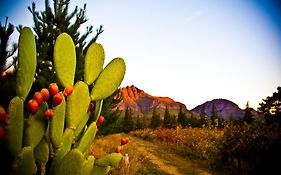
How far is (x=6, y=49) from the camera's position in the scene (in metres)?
4.80

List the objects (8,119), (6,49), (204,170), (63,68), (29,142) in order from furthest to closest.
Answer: (204,170) < (6,49) < (63,68) < (29,142) < (8,119)

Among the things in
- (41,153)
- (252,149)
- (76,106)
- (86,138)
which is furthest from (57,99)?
(252,149)

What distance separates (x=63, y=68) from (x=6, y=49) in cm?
264

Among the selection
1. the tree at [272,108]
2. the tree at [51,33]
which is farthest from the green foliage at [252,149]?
the tree at [51,33]

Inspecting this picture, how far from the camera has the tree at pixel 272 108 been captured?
27.5 feet

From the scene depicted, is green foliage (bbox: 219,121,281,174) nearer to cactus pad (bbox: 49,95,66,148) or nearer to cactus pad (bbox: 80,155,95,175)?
cactus pad (bbox: 80,155,95,175)

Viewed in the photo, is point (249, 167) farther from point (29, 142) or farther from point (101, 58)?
point (29, 142)

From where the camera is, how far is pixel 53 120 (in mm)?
2504

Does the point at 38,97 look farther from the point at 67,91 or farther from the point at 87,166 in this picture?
the point at 87,166

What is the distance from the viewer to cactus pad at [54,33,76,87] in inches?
109

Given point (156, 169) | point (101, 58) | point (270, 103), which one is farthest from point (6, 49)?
point (270, 103)

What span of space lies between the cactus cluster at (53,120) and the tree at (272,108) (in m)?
6.98

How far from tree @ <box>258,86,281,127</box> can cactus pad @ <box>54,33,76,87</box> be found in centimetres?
729

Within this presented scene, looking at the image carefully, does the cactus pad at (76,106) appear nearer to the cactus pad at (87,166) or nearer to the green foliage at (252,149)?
the cactus pad at (87,166)
